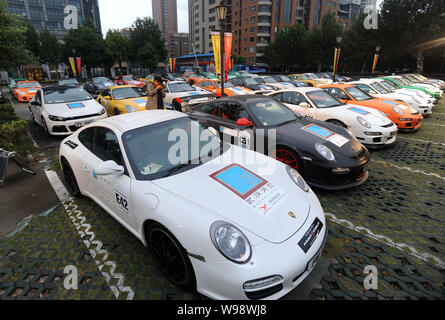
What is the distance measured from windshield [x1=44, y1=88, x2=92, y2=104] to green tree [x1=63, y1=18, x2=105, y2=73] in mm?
38018

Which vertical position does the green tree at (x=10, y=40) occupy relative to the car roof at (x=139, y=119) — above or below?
above

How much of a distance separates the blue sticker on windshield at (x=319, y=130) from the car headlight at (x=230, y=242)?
3.04 metres

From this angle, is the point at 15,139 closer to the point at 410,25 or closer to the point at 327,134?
the point at 327,134

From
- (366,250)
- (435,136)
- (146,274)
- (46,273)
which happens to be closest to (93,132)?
(46,273)

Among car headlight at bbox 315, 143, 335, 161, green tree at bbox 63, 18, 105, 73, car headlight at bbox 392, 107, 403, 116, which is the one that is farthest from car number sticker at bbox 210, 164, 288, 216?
green tree at bbox 63, 18, 105, 73

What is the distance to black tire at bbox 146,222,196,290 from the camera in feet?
7.22

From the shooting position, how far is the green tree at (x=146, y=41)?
3859 cm

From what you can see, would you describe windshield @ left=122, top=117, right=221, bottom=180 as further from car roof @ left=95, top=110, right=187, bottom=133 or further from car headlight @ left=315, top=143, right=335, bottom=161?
car headlight @ left=315, top=143, right=335, bottom=161

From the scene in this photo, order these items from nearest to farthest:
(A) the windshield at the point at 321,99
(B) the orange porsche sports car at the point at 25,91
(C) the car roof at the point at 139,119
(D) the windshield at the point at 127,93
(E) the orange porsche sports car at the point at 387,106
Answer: (C) the car roof at the point at 139,119 → (A) the windshield at the point at 321,99 → (E) the orange porsche sports car at the point at 387,106 → (D) the windshield at the point at 127,93 → (B) the orange porsche sports car at the point at 25,91

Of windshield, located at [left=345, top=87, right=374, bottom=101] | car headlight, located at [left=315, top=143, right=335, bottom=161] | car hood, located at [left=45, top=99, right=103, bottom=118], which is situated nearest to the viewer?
car headlight, located at [left=315, top=143, right=335, bottom=161]

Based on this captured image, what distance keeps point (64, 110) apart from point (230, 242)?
748 cm

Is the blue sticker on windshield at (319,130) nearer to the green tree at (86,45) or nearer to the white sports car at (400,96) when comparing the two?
the white sports car at (400,96)

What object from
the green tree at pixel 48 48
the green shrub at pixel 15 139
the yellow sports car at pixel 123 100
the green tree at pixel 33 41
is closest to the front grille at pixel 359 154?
the yellow sports car at pixel 123 100

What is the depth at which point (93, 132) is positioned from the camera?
3582mm
